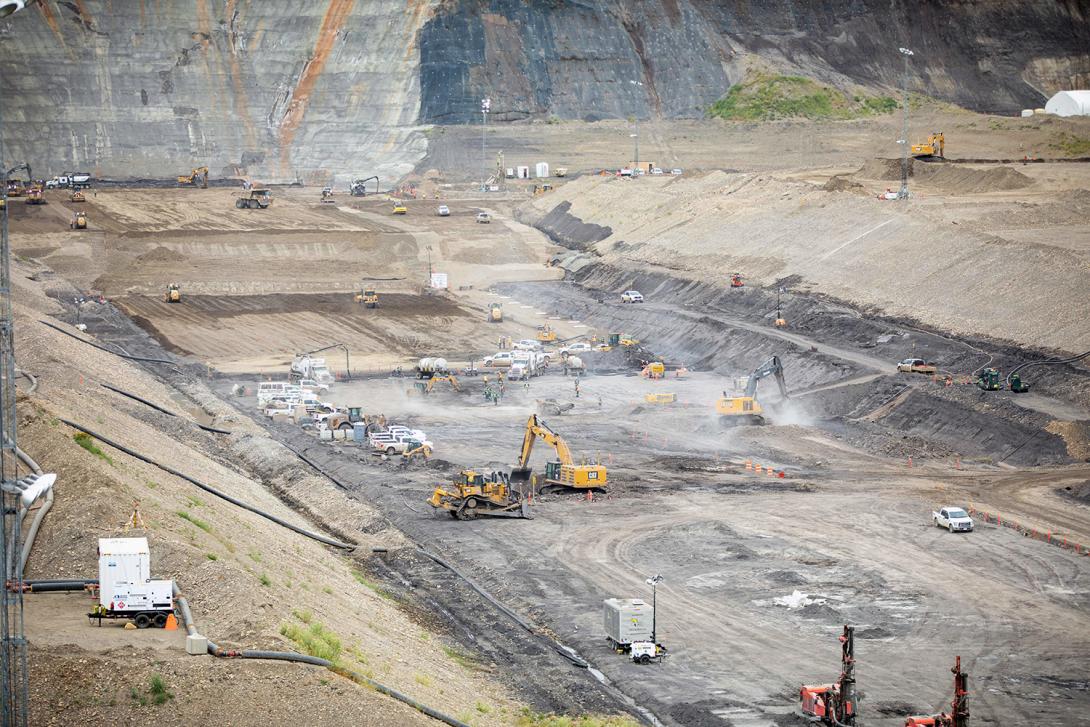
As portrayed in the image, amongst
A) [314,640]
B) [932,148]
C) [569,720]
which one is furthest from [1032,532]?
[932,148]

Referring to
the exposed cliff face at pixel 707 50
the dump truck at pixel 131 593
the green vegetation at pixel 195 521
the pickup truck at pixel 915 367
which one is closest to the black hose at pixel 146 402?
the green vegetation at pixel 195 521

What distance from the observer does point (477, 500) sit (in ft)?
153

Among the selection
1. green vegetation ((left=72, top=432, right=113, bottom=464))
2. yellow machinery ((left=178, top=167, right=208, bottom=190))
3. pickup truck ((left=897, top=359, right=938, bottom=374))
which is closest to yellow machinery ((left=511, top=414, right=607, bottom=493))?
green vegetation ((left=72, top=432, right=113, bottom=464))

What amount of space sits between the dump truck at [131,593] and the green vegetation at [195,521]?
717 centimetres

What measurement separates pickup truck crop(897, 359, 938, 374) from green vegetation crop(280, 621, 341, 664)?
132 feet

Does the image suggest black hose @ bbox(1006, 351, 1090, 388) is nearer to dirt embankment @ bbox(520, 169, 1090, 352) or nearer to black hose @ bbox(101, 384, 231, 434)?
dirt embankment @ bbox(520, 169, 1090, 352)

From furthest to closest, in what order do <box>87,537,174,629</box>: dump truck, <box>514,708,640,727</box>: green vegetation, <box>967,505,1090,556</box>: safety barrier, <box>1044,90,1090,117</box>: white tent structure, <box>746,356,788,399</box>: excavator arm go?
<box>1044,90,1090,117</box>: white tent structure
<box>746,356,788,399</box>: excavator arm
<box>967,505,1090,556</box>: safety barrier
<box>514,708,640,727</box>: green vegetation
<box>87,537,174,629</box>: dump truck

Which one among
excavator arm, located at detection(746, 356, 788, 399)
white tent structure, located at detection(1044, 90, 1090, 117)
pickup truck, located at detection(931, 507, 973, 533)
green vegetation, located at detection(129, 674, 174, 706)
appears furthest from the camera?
white tent structure, located at detection(1044, 90, 1090, 117)

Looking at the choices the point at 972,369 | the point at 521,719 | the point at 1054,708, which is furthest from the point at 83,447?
the point at 972,369

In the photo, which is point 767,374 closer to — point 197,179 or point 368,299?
point 368,299

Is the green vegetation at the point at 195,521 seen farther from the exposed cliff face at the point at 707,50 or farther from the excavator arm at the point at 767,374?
the exposed cliff face at the point at 707,50

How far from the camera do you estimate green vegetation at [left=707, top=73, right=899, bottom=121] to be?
486ft

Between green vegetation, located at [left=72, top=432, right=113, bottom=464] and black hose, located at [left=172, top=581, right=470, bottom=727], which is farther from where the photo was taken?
green vegetation, located at [left=72, top=432, right=113, bottom=464]

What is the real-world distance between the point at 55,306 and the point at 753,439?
133 feet
